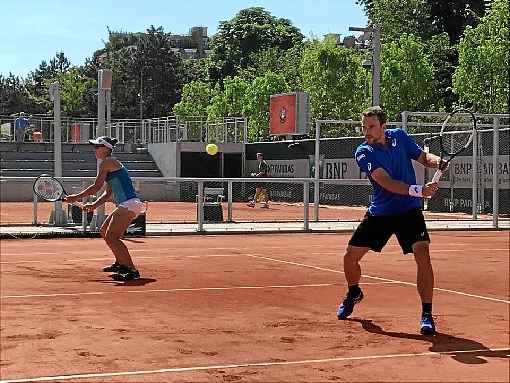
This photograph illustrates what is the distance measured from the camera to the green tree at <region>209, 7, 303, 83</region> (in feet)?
283

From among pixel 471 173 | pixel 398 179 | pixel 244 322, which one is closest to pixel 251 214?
pixel 471 173

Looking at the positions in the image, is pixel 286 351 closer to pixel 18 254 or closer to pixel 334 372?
pixel 334 372

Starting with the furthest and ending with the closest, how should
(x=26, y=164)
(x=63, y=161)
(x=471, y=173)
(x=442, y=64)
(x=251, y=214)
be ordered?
(x=442, y=64)
(x=63, y=161)
(x=26, y=164)
(x=471, y=173)
(x=251, y=214)

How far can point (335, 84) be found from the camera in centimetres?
4391

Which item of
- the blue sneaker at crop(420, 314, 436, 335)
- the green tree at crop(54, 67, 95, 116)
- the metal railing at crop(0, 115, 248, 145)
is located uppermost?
the green tree at crop(54, 67, 95, 116)

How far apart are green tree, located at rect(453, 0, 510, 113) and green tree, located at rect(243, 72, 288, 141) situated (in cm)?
1647

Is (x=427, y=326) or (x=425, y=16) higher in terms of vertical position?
(x=425, y=16)

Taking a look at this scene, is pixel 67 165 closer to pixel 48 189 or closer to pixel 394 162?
pixel 48 189

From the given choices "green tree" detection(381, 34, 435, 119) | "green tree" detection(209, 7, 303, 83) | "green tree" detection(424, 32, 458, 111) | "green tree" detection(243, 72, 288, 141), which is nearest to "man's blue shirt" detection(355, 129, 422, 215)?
"green tree" detection(381, 34, 435, 119)

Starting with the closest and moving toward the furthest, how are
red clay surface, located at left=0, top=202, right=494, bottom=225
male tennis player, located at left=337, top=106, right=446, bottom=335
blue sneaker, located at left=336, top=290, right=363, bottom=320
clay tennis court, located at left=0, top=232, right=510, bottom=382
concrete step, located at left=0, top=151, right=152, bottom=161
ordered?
clay tennis court, located at left=0, top=232, right=510, bottom=382 < male tennis player, located at left=337, top=106, right=446, bottom=335 < blue sneaker, located at left=336, top=290, right=363, bottom=320 < red clay surface, located at left=0, top=202, right=494, bottom=225 < concrete step, located at left=0, top=151, right=152, bottom=161

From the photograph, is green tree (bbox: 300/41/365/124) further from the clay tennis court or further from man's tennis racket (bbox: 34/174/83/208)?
man's tennis racket (bbox: 34/174/83/208)

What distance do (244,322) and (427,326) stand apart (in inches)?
64.1

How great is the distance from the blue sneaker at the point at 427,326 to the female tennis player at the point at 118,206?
4720mm

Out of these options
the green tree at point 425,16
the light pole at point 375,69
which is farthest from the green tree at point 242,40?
the light pole at point 375,69
